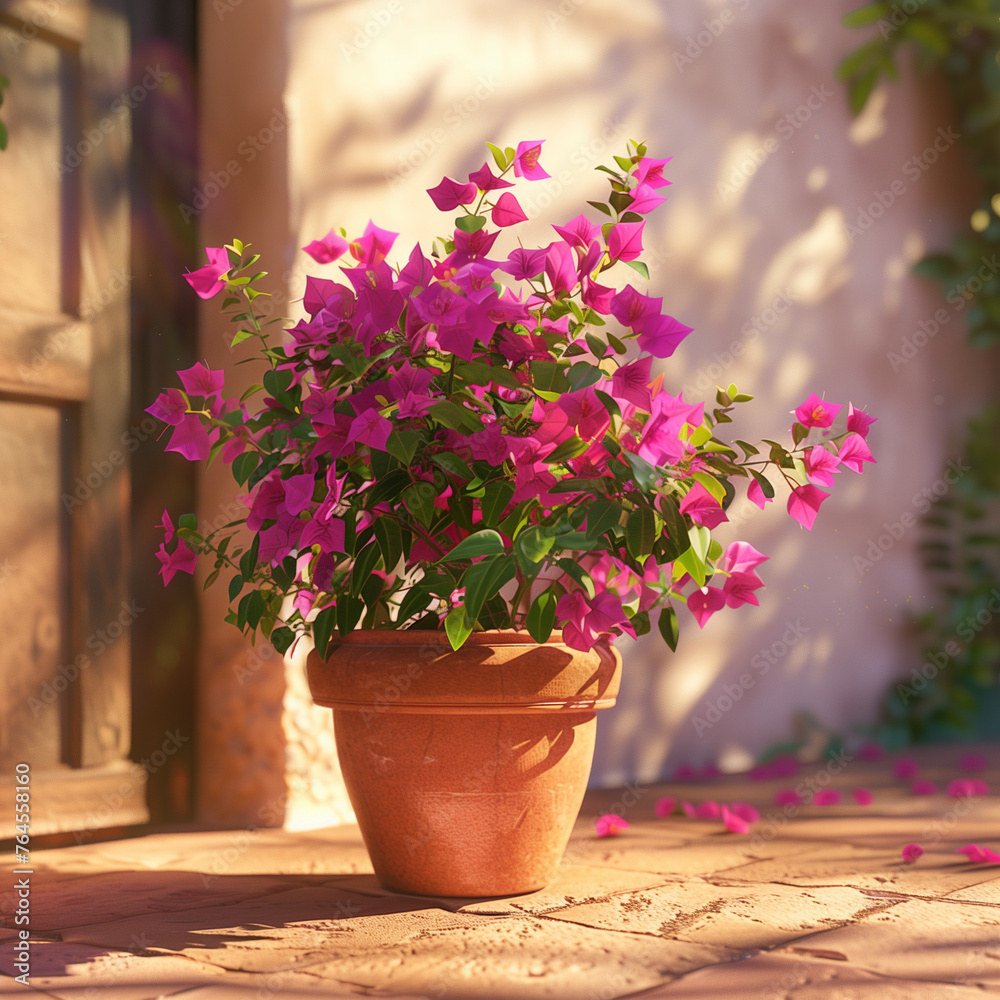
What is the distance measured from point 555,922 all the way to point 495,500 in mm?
527

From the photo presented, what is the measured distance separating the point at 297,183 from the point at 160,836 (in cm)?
125

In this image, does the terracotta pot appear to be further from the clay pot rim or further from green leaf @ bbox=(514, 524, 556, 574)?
green leaf @ bbox=(514, 524, 556, 574)

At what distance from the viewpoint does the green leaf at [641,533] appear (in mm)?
1229

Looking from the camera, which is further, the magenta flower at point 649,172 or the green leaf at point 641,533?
the magenta flower at point 649,172

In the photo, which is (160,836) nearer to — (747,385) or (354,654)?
(354,654)

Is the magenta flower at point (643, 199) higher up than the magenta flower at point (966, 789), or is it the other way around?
the magenta flower at point (643, 199)

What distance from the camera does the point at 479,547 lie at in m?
1.19

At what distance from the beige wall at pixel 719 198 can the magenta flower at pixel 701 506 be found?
1.04 metres

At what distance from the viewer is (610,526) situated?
1.19 m

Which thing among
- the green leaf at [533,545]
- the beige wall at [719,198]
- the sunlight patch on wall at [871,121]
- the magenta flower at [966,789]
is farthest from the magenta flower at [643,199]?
the sunlight patch on wall at [871,121]

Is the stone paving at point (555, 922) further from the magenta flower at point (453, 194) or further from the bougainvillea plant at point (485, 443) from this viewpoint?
Answer: the magenta flower at point (453, 194)

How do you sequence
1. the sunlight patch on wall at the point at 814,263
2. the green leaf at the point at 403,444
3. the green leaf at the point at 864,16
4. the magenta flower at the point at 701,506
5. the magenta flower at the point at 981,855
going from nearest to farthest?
the green leaf at the point at 403,444, the magenta flower at the point at 701,506, the magenta flower at the point at 981,855, the sunlight patch on wall at the point at 814,263, the green leaf at the point at 864,16

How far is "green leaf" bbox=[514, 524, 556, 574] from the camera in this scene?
44.9 inches

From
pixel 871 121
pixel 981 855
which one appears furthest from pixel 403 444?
pixel 871 121
